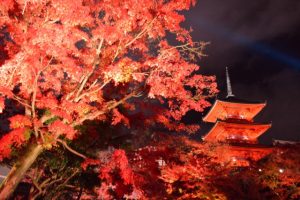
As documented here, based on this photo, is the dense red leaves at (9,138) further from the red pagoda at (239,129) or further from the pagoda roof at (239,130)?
the pagoda roof at (239,130)

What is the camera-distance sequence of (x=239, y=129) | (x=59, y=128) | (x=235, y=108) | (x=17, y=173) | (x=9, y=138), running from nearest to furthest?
(x=17, y=173) → (x=59, y=128) → (x=9, y=138) → (x=239, y=129) → (x=235, y=108)

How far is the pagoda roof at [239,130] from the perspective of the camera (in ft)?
103

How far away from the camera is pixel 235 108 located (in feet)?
110

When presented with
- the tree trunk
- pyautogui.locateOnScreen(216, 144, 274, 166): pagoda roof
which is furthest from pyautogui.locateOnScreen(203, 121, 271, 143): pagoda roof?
the tree trunk

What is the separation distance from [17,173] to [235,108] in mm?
28410

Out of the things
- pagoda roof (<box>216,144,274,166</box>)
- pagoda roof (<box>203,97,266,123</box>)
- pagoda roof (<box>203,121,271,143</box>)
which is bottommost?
pagoda roof (<box>216,144,274,166</box>)

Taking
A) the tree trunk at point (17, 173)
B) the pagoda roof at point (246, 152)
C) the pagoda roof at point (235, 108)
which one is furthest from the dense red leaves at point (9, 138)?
the pagoda roof at point (235, 108)

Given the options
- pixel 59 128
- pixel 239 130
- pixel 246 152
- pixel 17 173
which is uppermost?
pixel 239 130

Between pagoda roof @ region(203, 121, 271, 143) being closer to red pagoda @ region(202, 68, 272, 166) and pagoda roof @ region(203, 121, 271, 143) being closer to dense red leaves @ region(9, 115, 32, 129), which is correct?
red pagoda @ region(202, 68, 272, 166)

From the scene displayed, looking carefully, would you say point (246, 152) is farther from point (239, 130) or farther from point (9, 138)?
point (9, 138)

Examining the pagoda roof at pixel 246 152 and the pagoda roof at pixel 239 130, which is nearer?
the pagoda roof at pixel 246 152

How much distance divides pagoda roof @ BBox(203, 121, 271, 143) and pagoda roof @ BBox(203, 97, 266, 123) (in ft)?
4.74

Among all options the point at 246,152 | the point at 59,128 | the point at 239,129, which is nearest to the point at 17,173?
the point at 59,128

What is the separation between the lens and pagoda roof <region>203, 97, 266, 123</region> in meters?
32.5
